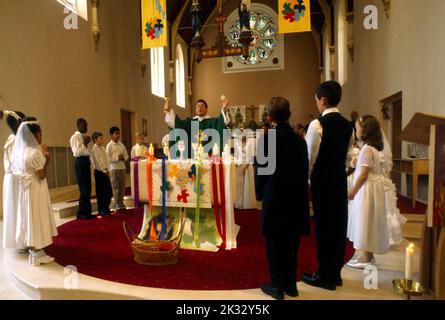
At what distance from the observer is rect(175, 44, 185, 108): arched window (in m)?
15.3

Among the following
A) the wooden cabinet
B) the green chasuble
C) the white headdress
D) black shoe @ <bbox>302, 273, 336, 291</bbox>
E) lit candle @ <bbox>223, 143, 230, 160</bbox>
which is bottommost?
black shoe @ <bbox>302, 273, 336, 291</bbox>

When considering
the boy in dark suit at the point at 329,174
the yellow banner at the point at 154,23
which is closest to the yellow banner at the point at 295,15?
the yellow banner at the point at 154,23

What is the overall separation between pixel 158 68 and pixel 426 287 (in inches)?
487

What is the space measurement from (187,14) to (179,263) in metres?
13.7

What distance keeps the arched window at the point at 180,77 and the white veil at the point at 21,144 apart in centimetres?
1232

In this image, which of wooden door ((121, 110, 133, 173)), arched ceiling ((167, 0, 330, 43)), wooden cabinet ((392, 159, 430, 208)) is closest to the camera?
wooden cabinet ((392, 159, 430, 208))

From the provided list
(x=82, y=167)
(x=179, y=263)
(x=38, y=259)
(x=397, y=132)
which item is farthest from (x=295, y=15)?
(x=38, y=259)

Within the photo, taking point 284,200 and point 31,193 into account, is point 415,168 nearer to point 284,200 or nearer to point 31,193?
point 284,200

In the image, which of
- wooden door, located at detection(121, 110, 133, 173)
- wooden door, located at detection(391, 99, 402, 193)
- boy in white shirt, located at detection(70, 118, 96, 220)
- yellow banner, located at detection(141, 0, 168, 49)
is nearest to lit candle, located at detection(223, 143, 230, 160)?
boy in white shirt, located at detection(70, 118, 96, 220)

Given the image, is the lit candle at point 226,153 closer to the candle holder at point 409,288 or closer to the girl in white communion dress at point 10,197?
the candle holder at point 409,288

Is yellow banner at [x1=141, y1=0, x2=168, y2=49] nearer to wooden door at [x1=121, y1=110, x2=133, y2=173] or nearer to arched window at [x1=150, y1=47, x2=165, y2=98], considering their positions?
wooden door at [x1=121, y1=110, x2=133, y2=173]

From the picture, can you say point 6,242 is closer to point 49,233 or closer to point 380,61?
point 49,233

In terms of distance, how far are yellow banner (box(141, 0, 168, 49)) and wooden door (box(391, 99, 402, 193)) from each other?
5.77 meters

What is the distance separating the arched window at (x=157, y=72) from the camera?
12.5m
